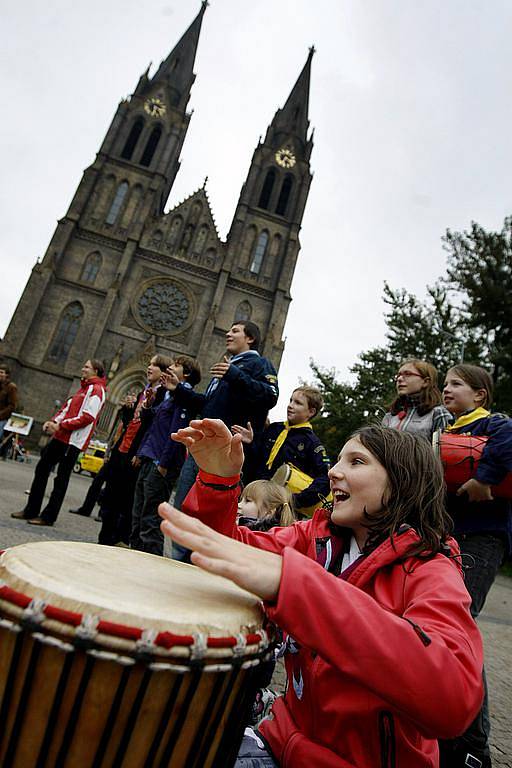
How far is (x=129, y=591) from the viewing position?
2.88 feet

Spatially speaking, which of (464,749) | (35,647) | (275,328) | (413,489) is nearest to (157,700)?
(35,647)

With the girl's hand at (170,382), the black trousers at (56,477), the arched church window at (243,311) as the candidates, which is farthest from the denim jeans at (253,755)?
the arched church window at (243,311)

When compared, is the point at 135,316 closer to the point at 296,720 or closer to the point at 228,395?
the point at 228,395

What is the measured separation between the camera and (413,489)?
1266 millimetres

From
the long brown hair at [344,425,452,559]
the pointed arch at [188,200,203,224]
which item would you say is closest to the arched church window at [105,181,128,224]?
the pointed arch at [188,200,203,224]

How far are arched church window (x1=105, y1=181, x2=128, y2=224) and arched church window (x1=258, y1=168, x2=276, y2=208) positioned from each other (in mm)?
8767

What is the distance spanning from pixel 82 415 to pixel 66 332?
23497mm

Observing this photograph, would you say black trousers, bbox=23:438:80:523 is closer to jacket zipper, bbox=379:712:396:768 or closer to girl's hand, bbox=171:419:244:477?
girl's hand, bbox=171:419:244:477

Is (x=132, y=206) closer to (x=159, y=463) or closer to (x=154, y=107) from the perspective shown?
(x=154, y=107)

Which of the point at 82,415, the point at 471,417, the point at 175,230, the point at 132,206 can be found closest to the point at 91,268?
the point at 132,206

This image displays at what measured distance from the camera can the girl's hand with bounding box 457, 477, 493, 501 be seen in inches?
80.4

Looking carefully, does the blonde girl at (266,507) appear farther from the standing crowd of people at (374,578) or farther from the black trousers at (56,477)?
the black trousers at (56,477)

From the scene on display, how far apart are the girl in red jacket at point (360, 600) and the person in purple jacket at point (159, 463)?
221 cm

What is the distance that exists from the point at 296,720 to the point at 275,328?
26.5 metres
